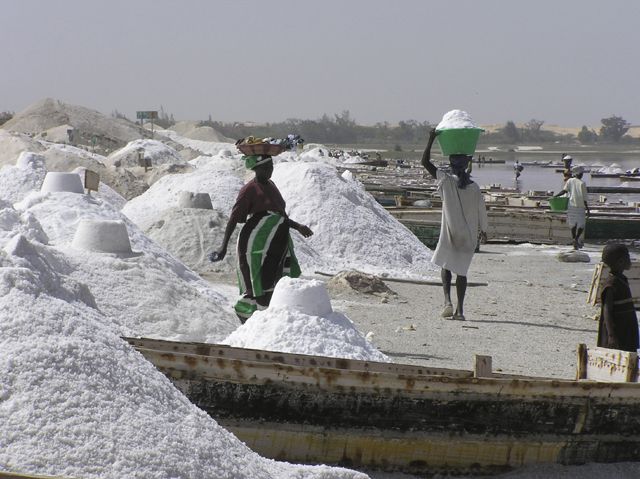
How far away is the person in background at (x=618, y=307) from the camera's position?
204 inches

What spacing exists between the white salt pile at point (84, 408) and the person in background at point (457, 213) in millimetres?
4394

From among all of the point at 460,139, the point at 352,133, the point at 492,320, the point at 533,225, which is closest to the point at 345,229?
the point at 492,320

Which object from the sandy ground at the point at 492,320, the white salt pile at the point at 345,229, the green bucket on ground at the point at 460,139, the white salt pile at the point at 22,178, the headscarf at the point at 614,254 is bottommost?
the sandy ground at the point at 492,320

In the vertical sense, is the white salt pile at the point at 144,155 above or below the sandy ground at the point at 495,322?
above

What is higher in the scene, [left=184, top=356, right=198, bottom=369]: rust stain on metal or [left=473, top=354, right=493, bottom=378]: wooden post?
[left=184, top=356, right=198, bottom=369]: rust stain on metal

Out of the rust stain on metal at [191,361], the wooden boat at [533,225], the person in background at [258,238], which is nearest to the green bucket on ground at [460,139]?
the person in background at [258,238]

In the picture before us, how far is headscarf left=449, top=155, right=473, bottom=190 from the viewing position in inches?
299

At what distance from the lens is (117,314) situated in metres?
6.50

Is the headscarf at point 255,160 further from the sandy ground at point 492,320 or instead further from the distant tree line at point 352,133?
the distant tree line at point 352,133

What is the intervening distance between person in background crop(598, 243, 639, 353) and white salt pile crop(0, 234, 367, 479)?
85.6 inches

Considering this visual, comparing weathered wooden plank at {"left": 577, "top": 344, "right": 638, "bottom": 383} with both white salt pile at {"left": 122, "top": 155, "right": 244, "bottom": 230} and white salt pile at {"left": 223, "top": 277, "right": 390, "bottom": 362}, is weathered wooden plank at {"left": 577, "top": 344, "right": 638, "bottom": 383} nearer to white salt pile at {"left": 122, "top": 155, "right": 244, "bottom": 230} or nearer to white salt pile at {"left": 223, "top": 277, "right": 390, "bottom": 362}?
white salt pile at {"left": 223, "top": 277, "right": 390, "bottom": 362}

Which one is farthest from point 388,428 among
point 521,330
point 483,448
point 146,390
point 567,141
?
point 567,141

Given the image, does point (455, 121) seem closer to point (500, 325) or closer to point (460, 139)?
point (460, 139)

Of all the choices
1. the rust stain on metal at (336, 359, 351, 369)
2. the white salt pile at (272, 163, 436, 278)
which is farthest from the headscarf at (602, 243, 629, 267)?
the white salt pile at (272, 163, 436, 278)
